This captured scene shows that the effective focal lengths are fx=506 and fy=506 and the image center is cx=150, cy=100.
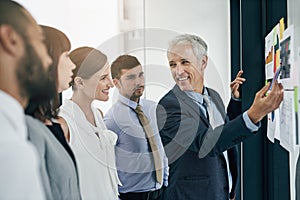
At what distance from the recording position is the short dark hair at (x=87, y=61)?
1704 mm

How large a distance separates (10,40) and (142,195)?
789 millimetres

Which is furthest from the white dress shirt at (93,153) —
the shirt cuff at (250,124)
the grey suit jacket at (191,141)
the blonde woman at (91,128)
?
the shirt cuff at (250,124)

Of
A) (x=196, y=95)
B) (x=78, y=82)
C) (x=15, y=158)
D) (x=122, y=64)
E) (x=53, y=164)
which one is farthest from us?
(x=196, y=95)

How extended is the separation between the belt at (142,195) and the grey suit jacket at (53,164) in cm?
28

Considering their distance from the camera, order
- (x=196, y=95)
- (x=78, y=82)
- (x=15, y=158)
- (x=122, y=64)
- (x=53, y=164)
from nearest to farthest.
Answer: (x=15, y=158), (x=53, y=164), (x=78, y=82), (x=122, y=64), (x=196, y=95)

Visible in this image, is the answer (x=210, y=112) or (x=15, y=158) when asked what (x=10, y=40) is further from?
(x=210, y=112)

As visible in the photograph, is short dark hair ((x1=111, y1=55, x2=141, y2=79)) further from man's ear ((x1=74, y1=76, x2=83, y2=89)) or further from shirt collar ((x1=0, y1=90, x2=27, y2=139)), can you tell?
shirt collar ((x1=0, y1=90, x2=27, y2=139))

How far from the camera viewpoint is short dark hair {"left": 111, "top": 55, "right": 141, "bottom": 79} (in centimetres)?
180

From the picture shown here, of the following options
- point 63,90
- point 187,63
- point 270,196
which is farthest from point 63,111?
point 270,196

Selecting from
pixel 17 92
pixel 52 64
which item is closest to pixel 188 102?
pixel 52 64

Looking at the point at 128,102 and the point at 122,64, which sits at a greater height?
the point at 122,64

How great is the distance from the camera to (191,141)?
190 centimetres

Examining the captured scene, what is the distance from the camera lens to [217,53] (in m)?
1.93

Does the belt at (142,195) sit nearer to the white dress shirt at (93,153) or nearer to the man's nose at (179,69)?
the white dress shirt at (93,153)
